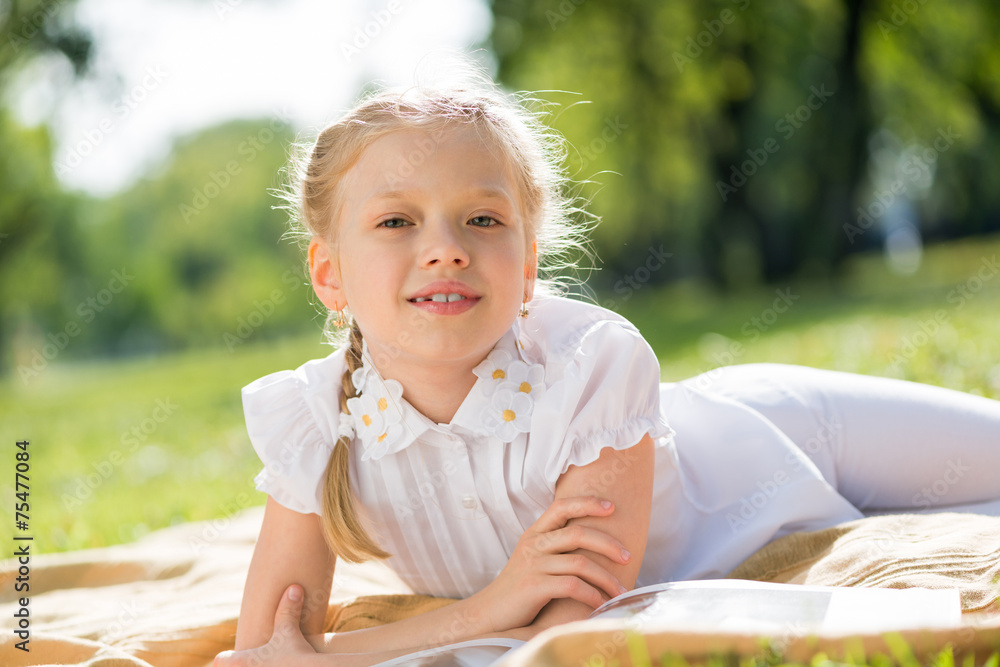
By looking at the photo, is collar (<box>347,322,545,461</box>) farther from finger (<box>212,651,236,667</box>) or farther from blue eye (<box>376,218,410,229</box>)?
finger (<box>212,651,236,667</box>)

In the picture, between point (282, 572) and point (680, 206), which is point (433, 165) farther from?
point (680, 206)

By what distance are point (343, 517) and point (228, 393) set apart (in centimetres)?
862

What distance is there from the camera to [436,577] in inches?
91.4

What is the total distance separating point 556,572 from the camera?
1784 mm

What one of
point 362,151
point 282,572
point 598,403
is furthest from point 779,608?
point 362,151

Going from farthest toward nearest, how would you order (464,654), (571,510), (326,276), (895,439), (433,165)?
(895,439) → (326,276) → (433,165) → (571,510) → (464,654)

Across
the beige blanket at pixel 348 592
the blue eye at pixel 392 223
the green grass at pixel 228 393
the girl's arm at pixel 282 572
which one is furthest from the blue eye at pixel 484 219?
the green grass at pixel 228 393

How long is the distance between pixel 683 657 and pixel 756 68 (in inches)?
664

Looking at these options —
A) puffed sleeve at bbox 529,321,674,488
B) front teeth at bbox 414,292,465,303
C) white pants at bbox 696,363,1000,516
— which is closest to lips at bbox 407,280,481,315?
front teeth at bbox 414,292,465,303

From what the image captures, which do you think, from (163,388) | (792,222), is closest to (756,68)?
(792,222)

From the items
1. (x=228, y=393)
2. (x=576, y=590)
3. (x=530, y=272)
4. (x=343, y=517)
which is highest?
(x=228, y=393)

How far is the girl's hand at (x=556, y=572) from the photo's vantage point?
1.77 metres

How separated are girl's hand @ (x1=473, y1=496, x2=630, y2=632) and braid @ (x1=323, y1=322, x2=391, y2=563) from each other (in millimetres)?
389

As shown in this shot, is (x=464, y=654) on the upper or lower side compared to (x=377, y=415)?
lower
